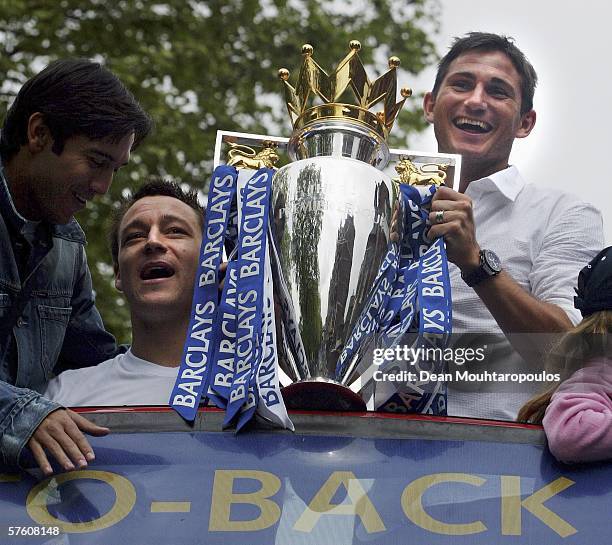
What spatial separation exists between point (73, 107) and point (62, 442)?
1.15 meters

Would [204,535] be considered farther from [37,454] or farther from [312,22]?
[312,22]

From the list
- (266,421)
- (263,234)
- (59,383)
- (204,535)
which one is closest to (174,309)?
(59,383)

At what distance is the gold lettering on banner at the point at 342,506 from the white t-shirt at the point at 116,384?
0.95 meters

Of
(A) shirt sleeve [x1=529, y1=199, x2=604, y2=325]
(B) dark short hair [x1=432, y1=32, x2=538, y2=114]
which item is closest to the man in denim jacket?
(B) dark short hair [x1=432, y1=32, x2=538, y2=114]

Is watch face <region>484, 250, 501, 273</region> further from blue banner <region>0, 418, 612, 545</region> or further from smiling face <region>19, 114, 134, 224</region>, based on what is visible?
smiling face <region>19, 114, 134, 224</region>

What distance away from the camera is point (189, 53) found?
11.7 metres

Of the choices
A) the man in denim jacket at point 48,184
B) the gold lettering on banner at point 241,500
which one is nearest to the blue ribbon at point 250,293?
the gold lettering on banner at point 241,500

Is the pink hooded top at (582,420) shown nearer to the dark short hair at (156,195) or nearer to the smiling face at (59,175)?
the smiling face at (59,175)

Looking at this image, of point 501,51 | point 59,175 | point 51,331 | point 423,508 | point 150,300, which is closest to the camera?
point 423,508

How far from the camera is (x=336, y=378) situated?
141 inches

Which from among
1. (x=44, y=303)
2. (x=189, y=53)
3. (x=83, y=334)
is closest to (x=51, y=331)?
(x=44, y=303)

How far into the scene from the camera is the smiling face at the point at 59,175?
415 cm

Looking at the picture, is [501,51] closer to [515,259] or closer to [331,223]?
[515,259]

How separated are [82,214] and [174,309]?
639 cm
